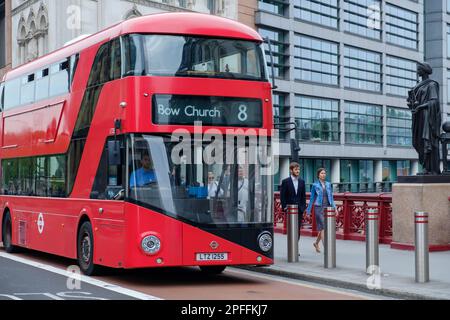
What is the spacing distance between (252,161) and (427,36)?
5939cm

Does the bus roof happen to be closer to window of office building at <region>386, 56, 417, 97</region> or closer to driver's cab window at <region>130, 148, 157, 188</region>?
driver's cab window at <region>130, 148, 157, 188</region>

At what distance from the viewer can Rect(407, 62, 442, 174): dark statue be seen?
16.5 metres

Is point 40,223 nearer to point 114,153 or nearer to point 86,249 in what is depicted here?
point 86,249

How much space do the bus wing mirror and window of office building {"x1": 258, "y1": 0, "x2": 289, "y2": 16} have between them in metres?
39.5

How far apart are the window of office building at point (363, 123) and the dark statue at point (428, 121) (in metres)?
40.8

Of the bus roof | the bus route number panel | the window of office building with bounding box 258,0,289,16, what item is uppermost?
the window of office building with bounding box 258,0,289,16

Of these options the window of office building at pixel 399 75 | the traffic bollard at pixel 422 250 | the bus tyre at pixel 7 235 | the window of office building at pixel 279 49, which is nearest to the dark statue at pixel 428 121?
the traffic bollard at pixel 422 250

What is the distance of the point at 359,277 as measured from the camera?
12211 millimetres

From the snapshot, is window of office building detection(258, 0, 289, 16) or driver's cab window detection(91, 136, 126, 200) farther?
window of office building detection(258, 0, 289, 16)

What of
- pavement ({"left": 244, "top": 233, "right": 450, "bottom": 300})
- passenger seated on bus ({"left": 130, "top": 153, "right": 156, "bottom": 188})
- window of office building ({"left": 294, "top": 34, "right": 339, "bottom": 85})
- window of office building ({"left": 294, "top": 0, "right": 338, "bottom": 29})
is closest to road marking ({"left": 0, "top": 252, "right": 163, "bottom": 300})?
passenger seated on bus ({"left": 130, "top": 153, "right": 156, "bottom": 188})

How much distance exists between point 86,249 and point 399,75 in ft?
175

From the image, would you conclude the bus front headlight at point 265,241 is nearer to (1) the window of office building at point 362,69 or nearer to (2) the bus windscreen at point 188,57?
(2) the bus windscreen at point 188,57

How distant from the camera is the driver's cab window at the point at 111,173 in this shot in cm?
1162
